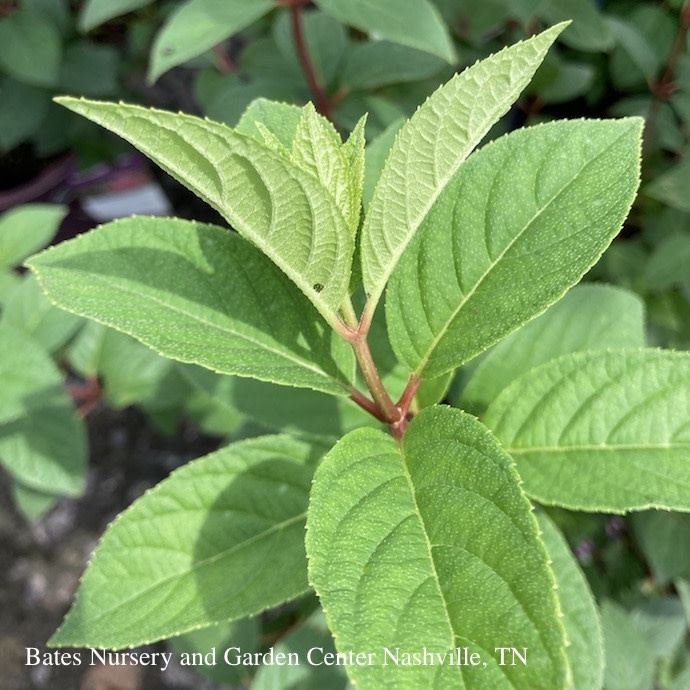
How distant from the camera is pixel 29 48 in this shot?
1659 mm

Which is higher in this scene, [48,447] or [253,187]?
[253,187]

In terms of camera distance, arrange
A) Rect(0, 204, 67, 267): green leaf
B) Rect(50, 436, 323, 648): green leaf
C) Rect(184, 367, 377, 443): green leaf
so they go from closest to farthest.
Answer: Rect(50, 436, 323, 648): green leaf
Rect(184, 367, 377, 443): green leaf
Rect(0, 204, 67, 267): green leaf

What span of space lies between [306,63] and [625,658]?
3.71 ft

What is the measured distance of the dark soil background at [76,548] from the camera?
70.5 inches

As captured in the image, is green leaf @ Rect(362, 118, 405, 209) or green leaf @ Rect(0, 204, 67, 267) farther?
green leaf @ Rect(0, 204, 67, 267)

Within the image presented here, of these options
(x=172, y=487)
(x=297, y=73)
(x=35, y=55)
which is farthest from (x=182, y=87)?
(x=172, y=487)

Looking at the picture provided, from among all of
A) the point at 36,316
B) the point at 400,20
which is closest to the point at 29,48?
the point at 36,316

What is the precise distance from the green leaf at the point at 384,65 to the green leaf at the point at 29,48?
854 mm

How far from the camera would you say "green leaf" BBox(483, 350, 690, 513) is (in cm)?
55

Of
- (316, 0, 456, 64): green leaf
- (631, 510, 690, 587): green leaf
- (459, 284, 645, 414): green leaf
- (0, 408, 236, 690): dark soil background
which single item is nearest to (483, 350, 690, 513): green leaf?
(459, 284, 645, 414): green leaf

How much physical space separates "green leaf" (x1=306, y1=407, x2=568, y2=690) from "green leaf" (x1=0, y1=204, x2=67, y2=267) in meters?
1.19

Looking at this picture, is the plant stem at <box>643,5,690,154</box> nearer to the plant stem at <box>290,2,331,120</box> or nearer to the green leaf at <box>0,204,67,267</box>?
the plant stem at <box>290,2,331,120</box>

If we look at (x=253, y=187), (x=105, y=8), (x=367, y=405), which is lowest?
(x=367, y=405)

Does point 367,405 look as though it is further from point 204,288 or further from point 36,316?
point 36,316
